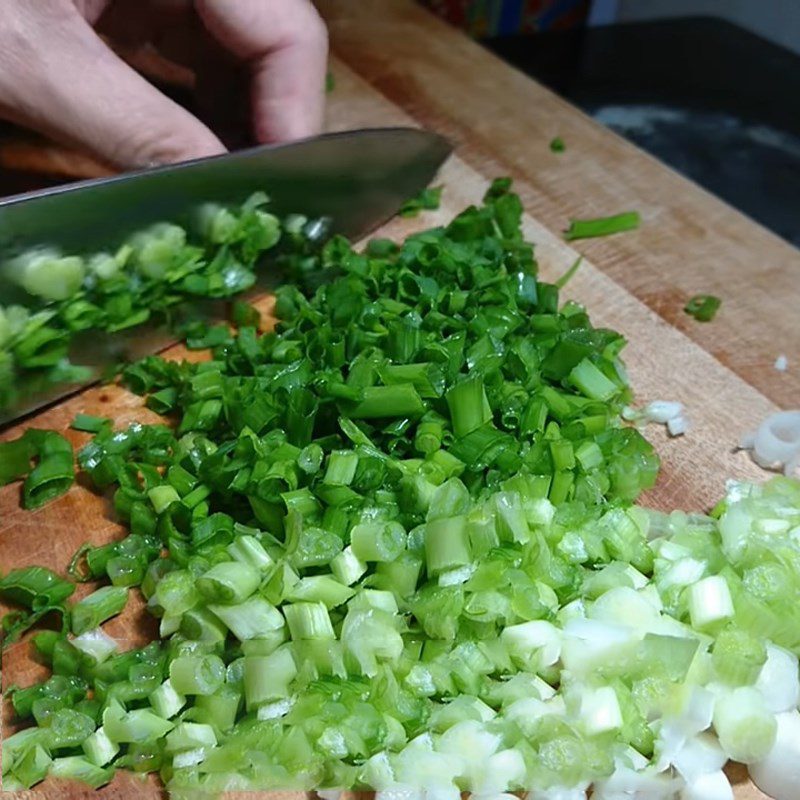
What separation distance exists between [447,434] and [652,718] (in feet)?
1.59

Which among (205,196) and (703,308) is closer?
(205,196)

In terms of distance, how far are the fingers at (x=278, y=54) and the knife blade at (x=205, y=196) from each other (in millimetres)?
171

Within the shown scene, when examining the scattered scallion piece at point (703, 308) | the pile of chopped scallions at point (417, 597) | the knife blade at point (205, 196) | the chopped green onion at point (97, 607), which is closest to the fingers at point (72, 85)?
the knife blade at point (205, 196)

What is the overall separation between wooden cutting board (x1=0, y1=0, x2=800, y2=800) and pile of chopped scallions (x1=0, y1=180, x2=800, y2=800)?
0.24ft

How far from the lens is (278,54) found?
78.3 inches

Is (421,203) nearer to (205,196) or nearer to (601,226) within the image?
(601,226)

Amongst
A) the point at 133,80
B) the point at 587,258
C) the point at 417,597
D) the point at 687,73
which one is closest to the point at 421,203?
the point at 587,258

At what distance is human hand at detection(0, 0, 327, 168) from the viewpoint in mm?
1620

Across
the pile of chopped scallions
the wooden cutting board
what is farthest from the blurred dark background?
the pile of chopped scallions

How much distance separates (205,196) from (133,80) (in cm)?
22

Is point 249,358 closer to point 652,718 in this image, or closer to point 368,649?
point 368,649

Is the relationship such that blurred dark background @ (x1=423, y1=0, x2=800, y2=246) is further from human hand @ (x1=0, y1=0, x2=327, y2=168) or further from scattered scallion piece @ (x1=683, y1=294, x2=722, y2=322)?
human hand @ (x1=0, y1=0, x2=327, y2=168)

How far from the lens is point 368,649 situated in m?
1.23

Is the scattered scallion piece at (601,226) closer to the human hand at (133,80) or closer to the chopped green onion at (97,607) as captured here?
the human hand at (133,80)
